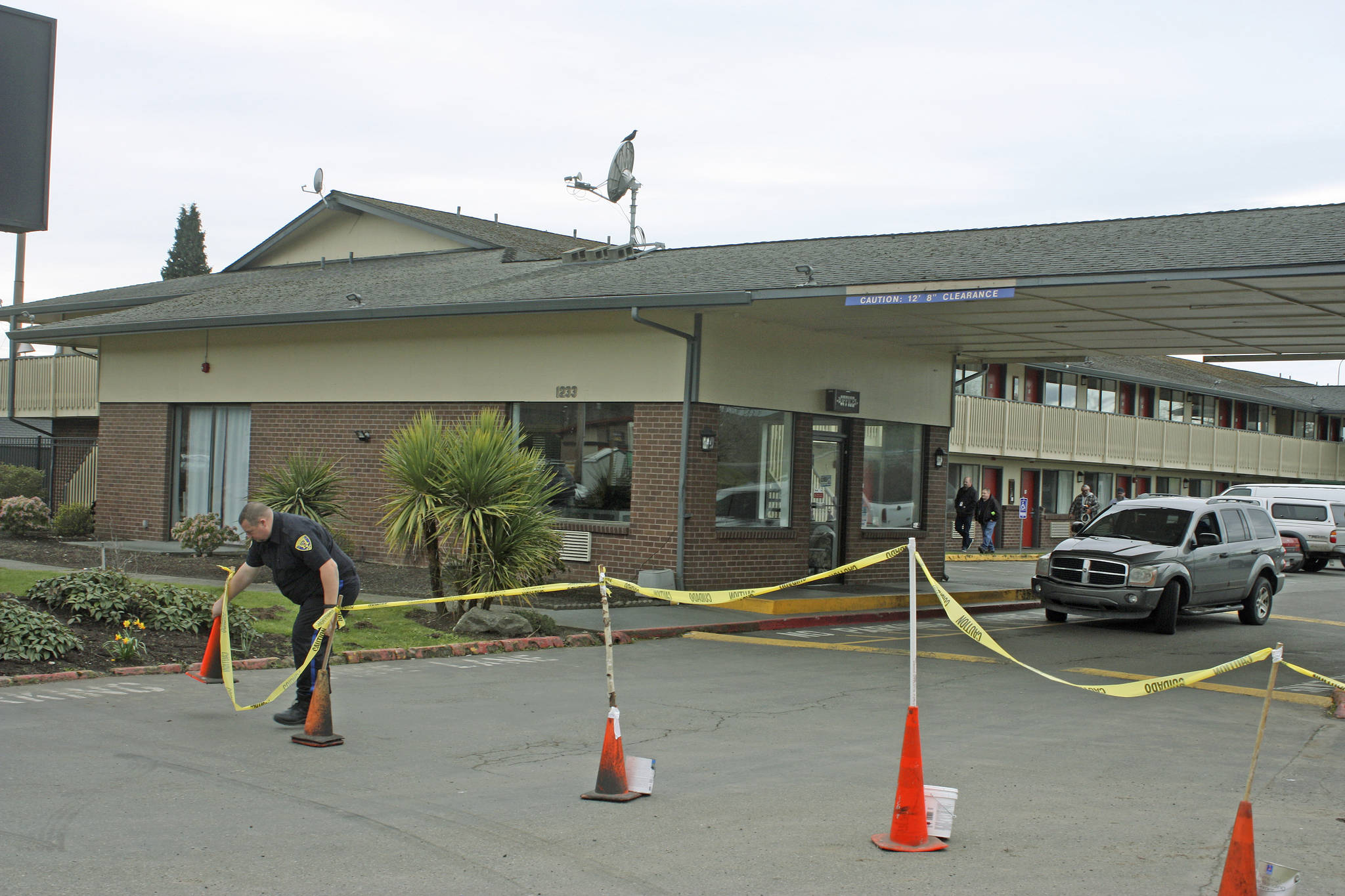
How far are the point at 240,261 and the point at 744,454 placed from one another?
1873 cm

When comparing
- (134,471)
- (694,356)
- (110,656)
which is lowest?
(110,656)

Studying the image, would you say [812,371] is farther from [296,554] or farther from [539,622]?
[296,554]

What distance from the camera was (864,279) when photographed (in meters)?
15.1

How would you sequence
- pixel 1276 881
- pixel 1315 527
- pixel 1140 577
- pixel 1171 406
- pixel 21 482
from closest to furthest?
pixel 1276 881, pixel 1140 577, pixel 21 482, pixel 1315 527, pixel 1171 406

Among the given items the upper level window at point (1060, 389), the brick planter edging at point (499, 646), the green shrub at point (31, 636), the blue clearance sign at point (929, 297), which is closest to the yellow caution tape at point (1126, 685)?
the brick planter edging at point (499, 646)

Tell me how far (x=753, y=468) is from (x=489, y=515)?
5.25 meters

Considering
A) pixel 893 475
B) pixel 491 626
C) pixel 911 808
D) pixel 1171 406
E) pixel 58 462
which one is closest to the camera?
pixel 911 808

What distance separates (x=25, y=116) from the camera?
310 inches

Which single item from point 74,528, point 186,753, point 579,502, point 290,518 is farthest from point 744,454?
point 74,528

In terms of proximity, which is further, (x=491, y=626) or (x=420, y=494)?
(x=420, y=494)

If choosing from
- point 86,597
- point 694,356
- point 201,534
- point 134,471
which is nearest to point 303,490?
point 201,534

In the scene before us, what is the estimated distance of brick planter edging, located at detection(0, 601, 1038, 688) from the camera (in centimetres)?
984

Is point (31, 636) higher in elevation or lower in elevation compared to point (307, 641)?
lower

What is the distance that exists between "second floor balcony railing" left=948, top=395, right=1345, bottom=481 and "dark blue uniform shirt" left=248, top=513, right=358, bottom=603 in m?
25.2
